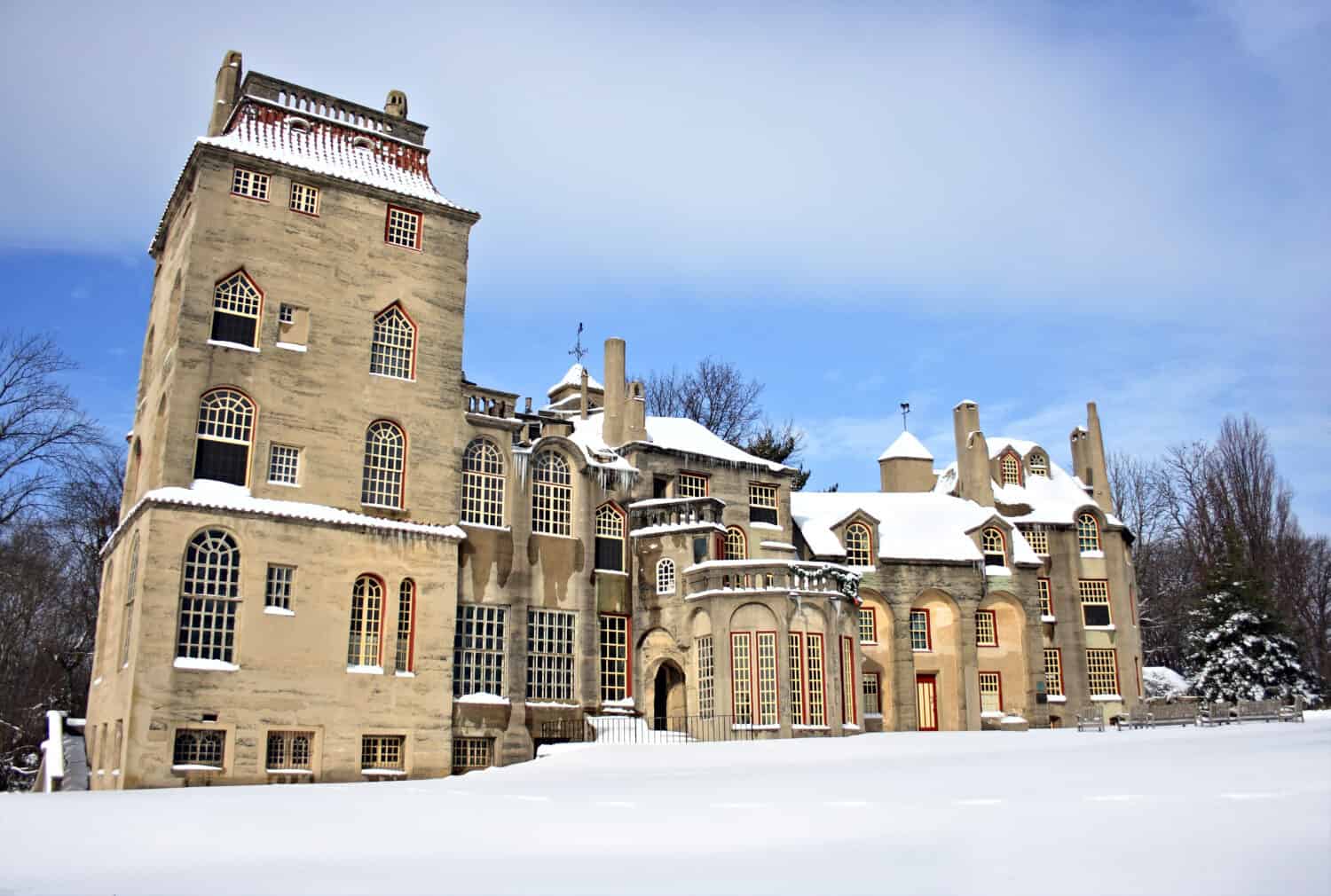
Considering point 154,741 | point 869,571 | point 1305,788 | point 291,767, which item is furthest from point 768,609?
point 1305,788

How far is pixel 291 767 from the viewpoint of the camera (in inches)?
1175

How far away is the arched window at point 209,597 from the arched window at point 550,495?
32.7ft

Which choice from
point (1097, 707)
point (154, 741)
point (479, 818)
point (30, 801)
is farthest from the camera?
point (1097, 707)

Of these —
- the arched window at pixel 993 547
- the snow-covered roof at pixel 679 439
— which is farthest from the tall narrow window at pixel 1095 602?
the snow-covered roof at pixel 679 439

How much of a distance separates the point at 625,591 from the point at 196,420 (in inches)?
588

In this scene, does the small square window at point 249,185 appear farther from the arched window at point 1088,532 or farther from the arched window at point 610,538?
the arched window at point 1088,532

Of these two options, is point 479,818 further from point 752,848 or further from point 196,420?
point 196,420

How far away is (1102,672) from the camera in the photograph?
159ft

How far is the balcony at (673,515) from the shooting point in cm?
3822

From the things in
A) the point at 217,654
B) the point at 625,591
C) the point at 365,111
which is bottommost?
the point at 217,654

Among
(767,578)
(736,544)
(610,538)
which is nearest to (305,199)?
(610,538)

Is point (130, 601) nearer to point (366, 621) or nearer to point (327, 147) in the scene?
point (366, 621)

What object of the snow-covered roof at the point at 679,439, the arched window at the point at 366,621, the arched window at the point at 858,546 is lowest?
the arched window at the point at 366,621

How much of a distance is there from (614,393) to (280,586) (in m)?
15.2
